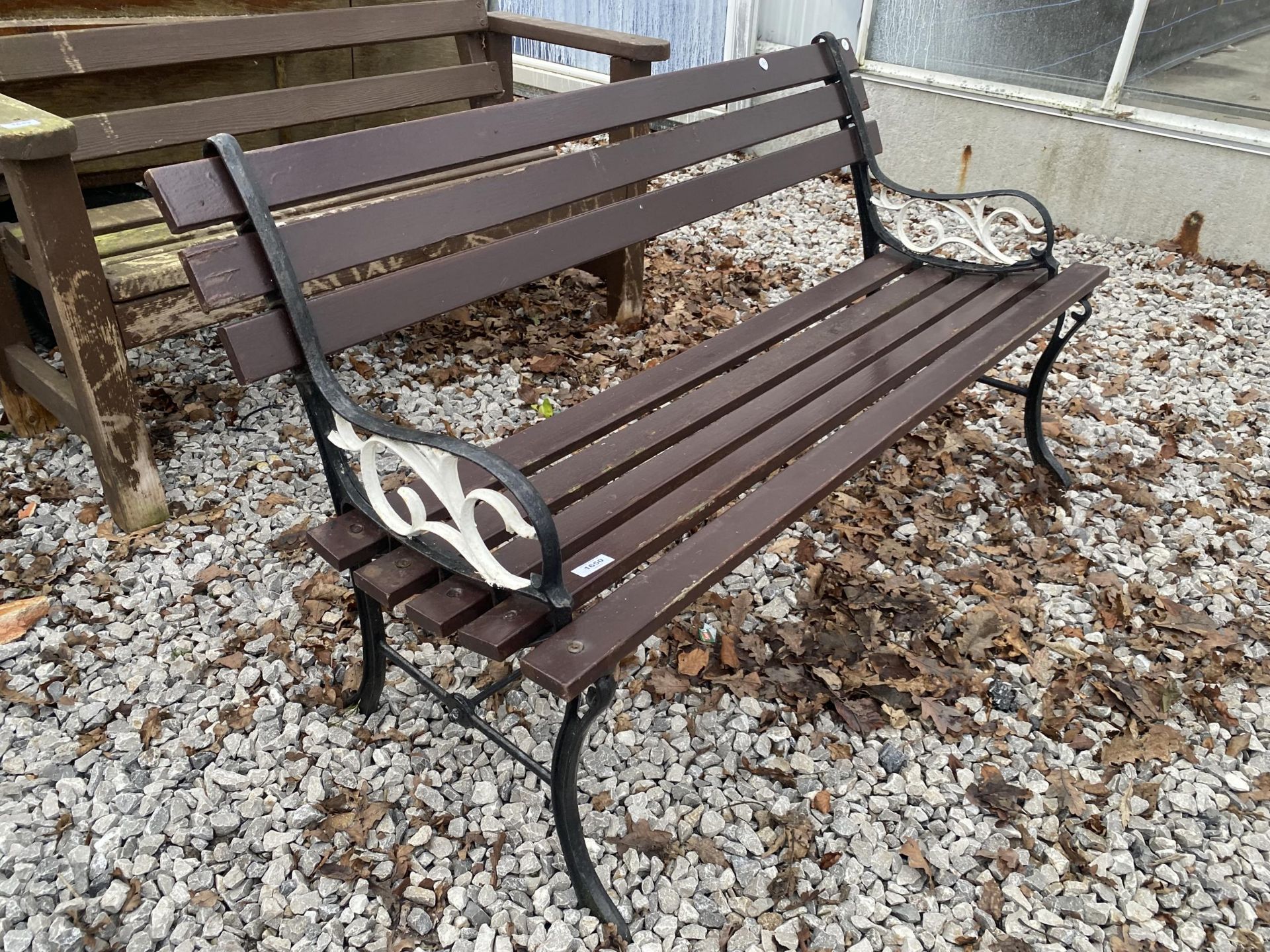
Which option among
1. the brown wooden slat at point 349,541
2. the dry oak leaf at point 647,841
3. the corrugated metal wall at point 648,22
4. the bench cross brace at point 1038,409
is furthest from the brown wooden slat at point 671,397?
the corrugated metal wall at point 648,22

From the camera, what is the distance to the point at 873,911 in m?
1.90

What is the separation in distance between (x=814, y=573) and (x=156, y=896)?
182 centimetres

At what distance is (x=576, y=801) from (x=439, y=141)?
4.57 ft

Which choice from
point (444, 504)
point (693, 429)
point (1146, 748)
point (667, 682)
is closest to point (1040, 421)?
point (1146, 748)

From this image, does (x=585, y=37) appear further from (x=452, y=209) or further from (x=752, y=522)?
(x=752, y=522)

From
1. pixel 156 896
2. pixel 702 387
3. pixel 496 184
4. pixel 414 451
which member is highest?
pixel 496 184

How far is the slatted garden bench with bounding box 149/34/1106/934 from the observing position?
167 centimetres

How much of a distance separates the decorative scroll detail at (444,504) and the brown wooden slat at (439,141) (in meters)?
0.48

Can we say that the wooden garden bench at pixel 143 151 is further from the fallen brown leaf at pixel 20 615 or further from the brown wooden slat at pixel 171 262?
the fallen brown leaf at pixel 20 615

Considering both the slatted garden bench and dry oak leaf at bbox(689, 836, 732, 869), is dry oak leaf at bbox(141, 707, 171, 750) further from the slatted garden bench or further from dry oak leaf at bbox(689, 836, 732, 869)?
dry oak leaf at bbox(689, 836, 732, 869)

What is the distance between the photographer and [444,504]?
170 cm

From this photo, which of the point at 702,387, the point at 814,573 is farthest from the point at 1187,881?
the point at 702,387

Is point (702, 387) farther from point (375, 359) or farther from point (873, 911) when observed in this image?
point (375, 359)

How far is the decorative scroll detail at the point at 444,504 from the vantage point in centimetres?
158
